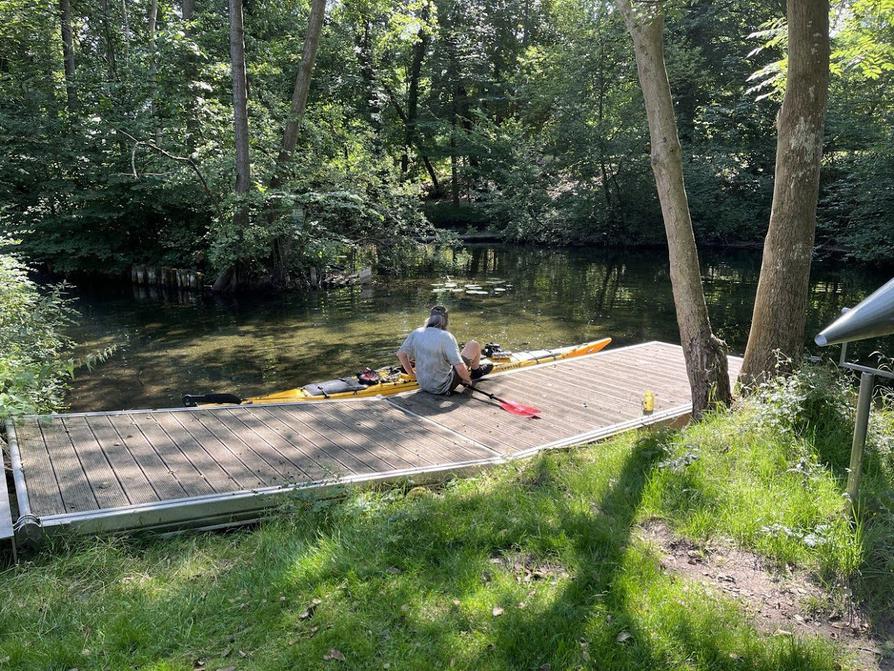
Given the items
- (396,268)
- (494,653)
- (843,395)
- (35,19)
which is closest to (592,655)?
(494,653)

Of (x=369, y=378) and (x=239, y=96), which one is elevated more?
(x=239, y=96)

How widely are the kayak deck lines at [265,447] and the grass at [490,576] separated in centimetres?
23

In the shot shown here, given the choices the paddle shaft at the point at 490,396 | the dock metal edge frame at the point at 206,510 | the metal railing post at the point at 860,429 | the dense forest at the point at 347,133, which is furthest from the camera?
the dense forest at the point at 347,133

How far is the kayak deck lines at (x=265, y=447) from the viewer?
4316mm

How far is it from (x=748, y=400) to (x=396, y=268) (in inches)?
648

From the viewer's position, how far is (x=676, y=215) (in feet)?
18.5

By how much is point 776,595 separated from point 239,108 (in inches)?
636

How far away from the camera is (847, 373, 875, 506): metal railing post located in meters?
3.07

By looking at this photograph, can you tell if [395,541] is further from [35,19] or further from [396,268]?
[35,19]

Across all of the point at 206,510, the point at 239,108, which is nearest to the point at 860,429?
the point at 206,510

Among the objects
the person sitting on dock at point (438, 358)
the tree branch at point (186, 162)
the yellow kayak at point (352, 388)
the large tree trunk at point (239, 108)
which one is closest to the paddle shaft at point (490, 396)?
the person sitting on dock at point (438, 358)

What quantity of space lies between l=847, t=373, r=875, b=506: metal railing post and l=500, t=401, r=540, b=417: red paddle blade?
3864 mm

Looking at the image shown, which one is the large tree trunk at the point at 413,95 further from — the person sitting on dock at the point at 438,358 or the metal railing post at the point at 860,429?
the metal railing post at the point at 860,429

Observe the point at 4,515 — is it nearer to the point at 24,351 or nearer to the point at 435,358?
the point at 24,351
